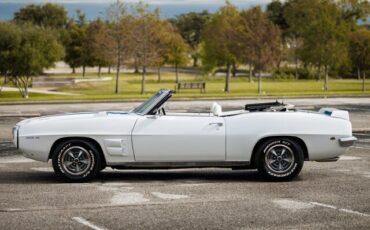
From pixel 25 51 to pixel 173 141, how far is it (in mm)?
39723

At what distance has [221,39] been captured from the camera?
53.9 metres

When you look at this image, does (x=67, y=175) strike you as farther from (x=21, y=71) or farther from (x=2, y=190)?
(x=21, y=71)

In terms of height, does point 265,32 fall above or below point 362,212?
above

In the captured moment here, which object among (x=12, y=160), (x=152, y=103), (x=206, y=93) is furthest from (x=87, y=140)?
(x=206, y=93)

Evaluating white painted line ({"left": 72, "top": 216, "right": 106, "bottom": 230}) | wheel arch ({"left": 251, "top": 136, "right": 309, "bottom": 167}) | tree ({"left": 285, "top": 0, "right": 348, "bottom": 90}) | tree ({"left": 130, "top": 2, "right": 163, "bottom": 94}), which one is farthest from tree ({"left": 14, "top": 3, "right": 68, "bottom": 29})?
white painted line ({"left": 72, "top": 216, "right": 106, "bottom": 230})

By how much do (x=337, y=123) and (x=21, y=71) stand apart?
41175 millimetres

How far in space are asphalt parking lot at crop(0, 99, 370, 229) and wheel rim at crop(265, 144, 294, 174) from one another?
0.75 ft

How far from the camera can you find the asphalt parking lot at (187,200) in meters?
7.22

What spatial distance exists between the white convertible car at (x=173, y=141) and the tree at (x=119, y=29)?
40969 millimetres

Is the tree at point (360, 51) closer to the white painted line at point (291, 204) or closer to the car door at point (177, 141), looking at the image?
the car door at point (177, 141)

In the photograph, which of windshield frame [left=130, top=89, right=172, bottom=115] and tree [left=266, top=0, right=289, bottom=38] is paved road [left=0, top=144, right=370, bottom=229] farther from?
tree [left=266, top=0, right=289, bottom=38]

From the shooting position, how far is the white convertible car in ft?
31.3

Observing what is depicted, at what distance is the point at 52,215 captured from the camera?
24.6ft

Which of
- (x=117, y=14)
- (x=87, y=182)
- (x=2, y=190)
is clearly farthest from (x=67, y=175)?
(x=117, y=14)
